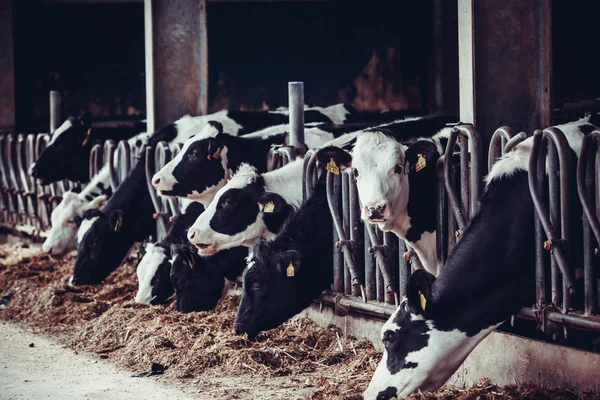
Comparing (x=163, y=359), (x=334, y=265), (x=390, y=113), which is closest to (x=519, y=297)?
(x=334, y=265)

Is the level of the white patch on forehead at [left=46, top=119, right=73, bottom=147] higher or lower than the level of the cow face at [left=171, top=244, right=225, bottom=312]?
higher

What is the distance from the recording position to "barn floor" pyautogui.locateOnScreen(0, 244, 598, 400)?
581cm

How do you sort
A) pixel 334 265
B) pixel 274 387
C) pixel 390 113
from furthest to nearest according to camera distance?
pixel 390 113 → pixel 334 265 → pixel 274 387

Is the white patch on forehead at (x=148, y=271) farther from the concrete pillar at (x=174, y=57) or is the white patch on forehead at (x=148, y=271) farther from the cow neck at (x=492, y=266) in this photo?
the cow neck at (x=492, y=266)

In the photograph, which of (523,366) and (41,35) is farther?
(41,35)

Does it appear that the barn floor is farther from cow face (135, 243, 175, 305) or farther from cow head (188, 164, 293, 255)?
cow head (188, 164, 293, 255)

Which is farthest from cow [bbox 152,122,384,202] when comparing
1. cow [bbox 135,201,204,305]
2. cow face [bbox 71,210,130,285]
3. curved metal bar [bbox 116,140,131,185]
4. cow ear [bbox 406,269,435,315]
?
cow ear [bbox 406,269,435,315]

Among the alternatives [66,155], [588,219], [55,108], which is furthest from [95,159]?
[588,219]

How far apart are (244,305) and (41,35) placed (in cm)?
1025

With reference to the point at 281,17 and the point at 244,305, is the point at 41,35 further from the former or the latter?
the point at 244,305

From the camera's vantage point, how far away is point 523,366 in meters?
5.32

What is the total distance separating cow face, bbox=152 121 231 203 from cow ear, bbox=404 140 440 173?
2716 millimetres

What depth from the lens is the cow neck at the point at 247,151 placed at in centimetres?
858

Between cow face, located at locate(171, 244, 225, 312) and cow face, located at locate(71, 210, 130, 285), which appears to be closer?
cow face, located at locate(171, 244, 225, 312)
